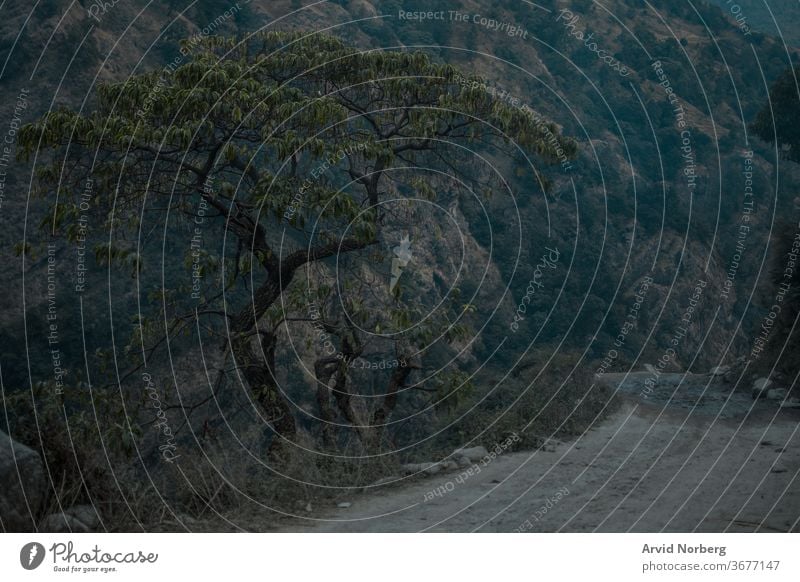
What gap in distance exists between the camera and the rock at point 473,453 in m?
11.0

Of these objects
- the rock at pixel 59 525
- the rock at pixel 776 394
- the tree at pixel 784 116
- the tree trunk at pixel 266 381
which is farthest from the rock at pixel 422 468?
the tree at pixel 784 116

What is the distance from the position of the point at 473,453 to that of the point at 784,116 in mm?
28531

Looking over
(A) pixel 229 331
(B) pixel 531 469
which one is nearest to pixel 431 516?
(B) pixel 531 469

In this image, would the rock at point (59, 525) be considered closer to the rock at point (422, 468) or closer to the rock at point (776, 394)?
the rock at point (422, 468)

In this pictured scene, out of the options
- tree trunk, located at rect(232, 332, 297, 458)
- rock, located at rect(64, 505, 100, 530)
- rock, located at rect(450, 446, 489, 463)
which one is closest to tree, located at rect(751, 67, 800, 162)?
rock, located at rect(450, 446, 489, 463)

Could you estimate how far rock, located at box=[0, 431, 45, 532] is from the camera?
6.89 meters

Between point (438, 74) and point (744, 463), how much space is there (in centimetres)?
713

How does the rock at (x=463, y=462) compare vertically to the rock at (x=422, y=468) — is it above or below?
above

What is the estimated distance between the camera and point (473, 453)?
11148mm

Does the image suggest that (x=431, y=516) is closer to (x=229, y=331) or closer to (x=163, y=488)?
(x=163, y=488)

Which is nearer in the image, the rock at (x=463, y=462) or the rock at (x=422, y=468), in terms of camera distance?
the rock at (x=422, y=468)

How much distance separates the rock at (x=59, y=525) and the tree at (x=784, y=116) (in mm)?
29452

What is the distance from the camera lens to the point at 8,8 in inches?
1383

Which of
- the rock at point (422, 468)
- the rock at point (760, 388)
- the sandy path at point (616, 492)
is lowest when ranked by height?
the rock at point (422, 468)
